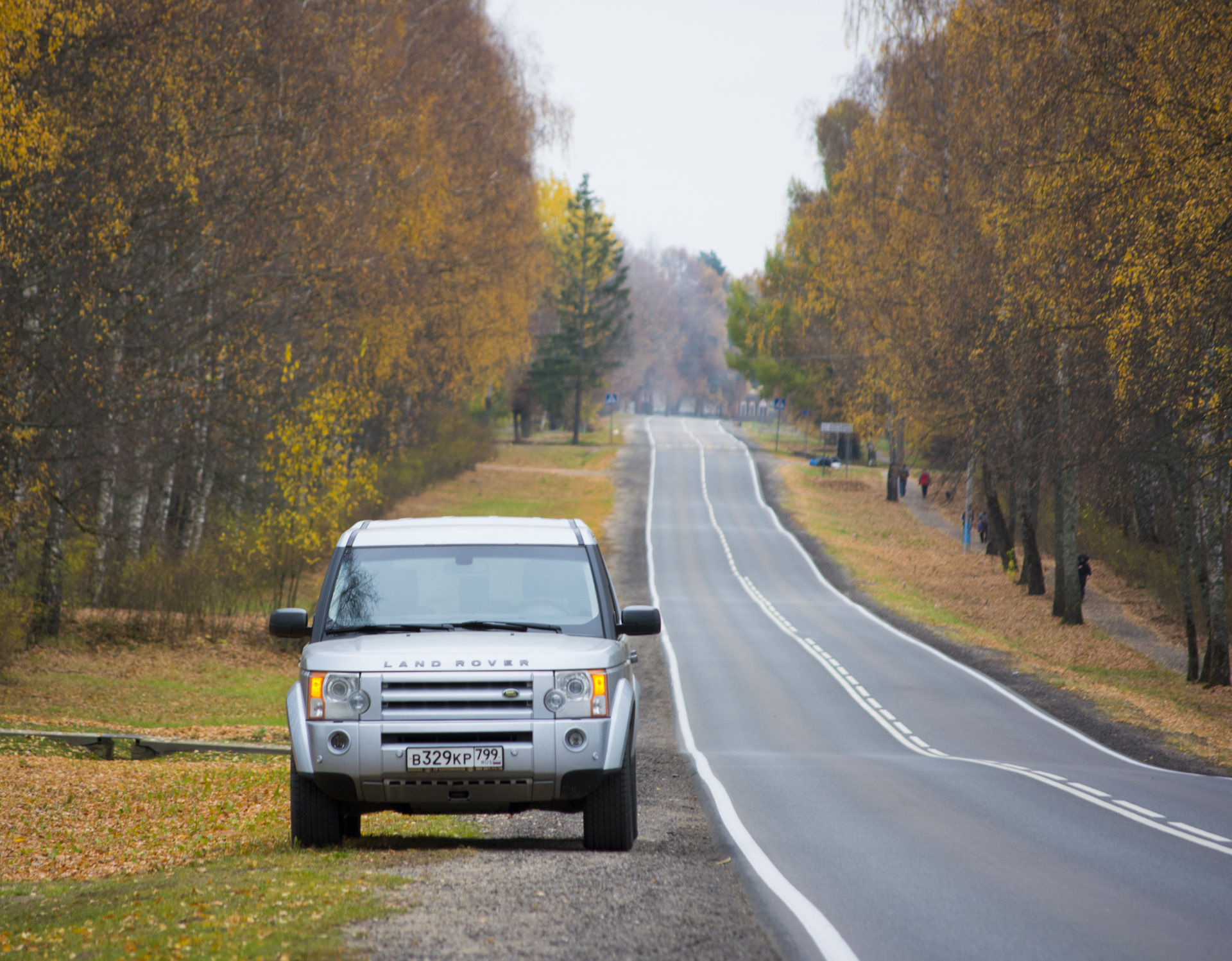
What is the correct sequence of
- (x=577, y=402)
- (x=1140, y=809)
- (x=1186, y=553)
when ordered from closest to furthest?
(x=1140, y=809)
(x=1186, y=553)
(x=577, y=402)

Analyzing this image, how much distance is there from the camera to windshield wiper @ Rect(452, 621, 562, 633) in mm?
7969

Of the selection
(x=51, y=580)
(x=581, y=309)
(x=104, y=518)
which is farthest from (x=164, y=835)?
(x=581, y=309)

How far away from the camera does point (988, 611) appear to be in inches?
1469

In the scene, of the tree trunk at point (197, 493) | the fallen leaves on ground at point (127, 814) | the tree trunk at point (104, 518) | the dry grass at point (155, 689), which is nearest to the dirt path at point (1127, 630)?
the dry grass at point (155, 689)

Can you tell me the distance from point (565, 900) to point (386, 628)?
2.28 m

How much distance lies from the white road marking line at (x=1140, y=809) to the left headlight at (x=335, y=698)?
7.44m

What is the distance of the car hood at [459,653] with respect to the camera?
7.40 m

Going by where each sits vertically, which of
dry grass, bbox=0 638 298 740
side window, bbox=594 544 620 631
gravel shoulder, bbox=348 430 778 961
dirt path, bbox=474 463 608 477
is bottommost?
dry grass, bbox=0 638 298 740

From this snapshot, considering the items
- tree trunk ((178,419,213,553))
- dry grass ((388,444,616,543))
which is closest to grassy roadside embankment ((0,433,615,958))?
tree trunk ((178,419,213,553))

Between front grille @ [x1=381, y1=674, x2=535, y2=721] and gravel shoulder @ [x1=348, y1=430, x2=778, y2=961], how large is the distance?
907mm

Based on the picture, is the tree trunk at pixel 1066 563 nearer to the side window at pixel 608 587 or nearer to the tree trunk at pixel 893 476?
the tree trunk at pixel 893 476

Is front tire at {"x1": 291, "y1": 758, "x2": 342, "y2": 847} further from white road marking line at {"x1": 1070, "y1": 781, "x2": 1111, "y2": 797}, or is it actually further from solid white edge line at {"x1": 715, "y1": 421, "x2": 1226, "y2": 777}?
solid white edge line at {"x1": 715, "y1": 421, "x2": 1226, "y2": 777}

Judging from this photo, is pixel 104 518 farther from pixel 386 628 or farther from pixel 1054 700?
pixel 386 628

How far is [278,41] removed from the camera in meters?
25.6
